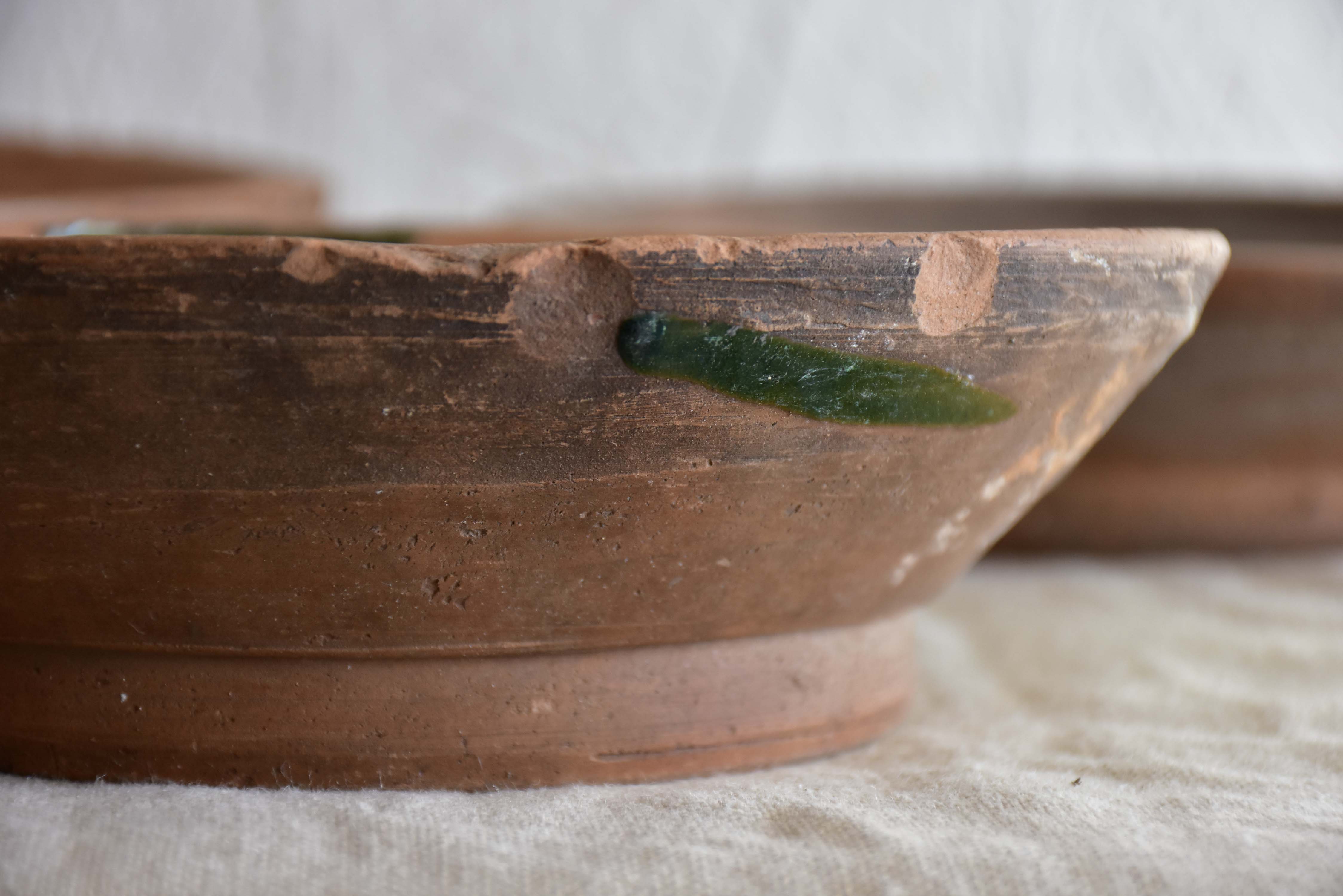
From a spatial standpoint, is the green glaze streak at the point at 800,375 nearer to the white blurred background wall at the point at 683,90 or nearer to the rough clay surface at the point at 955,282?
the rough clay surface at the point at 955,282

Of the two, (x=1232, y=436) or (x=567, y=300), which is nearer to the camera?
(x=567, y=300)

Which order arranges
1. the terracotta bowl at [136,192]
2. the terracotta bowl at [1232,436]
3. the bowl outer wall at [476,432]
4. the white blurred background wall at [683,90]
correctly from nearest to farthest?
the bowl outer wall at [476,432] → the terracotta bowl at [136,192] → the terracotta bowl at [1232,436] → the white blurred background wall at [683,90]

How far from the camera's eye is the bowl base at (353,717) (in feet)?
1.40

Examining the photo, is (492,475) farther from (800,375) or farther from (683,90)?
(683,90)

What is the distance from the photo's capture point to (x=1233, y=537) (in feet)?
3.12

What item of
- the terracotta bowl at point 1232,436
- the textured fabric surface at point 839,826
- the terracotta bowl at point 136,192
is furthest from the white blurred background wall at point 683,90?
the textured fabric surface at point 839,826

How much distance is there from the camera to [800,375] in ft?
1.27

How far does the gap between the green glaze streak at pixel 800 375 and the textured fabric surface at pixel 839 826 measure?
0.46ft

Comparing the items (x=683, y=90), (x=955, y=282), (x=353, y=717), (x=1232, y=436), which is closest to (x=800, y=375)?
(x=955, y=282)

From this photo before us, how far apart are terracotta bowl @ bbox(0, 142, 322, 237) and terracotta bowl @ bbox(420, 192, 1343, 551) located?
Answer: 14cm

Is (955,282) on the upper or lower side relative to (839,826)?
upper

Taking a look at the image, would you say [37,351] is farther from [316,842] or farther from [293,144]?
[293,144]

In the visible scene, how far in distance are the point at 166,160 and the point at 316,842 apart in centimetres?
86

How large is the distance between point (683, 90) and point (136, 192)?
88cm
